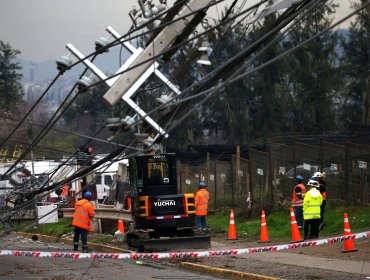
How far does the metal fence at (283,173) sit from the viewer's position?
27.9m

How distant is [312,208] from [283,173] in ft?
28.1

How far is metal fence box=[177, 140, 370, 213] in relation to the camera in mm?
27906

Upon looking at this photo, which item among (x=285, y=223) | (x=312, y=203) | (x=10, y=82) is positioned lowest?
(x=285, y=223)

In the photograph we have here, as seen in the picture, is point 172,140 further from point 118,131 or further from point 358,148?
point 118,131

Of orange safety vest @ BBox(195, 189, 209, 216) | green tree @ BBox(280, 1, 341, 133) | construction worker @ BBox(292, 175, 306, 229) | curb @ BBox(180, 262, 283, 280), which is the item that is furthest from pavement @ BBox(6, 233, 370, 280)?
green tree @ BBox(280, 1, 341, 133)

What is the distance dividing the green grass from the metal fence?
421mm

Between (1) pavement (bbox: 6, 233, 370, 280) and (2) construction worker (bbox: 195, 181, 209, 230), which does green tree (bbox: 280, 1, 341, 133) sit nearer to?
(2) construction worker (bbox: 195, 181, 209, 230)

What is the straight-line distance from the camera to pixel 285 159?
106 feet

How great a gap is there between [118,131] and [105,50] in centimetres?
146

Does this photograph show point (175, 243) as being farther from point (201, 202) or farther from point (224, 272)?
point (224, 272)

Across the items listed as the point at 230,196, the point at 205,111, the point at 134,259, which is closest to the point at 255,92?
the point at 205,111

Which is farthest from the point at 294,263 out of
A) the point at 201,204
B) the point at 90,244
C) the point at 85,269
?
the point at 90,244

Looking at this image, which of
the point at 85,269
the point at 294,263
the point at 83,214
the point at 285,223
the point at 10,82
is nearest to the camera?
the point at 294,263

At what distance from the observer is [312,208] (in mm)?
23766
